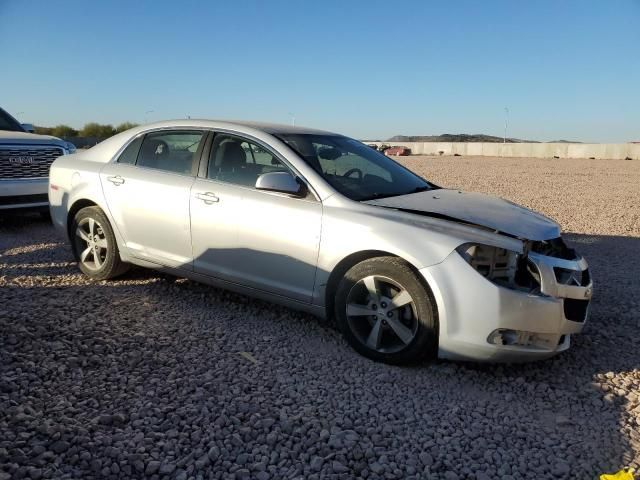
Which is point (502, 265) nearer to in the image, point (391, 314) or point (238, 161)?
point (391, 314)

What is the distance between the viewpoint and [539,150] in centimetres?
5228

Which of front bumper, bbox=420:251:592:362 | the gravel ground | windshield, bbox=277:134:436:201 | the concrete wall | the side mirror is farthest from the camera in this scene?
the concrete wall

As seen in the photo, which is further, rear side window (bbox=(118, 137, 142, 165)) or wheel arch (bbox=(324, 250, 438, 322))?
rear side window (bbox=(118, 137, 142, 165))

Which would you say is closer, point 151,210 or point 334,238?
point 334,238

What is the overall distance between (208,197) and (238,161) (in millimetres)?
414

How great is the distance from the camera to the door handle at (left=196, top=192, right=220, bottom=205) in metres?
4.29

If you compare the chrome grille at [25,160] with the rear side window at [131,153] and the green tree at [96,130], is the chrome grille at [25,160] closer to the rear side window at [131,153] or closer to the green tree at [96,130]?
the rear side window at [131,153]

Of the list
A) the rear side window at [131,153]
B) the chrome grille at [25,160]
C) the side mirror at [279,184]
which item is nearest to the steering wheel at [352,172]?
the side mirror at [279,184]

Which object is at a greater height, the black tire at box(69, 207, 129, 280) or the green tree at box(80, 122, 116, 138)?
the green tree at box(80, 122, 116, 138)

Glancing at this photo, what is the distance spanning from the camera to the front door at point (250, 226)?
390cm

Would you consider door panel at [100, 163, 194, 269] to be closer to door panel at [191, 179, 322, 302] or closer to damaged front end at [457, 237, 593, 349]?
door panel at [191, 179, 322, 302]

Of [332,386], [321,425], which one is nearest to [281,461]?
[321,425]

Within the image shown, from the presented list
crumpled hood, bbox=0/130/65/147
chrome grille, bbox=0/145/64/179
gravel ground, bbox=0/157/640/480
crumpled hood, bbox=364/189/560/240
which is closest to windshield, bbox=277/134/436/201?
crumpled hood, bbox=364/189/560/240

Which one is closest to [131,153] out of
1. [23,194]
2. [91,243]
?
[91,243]
